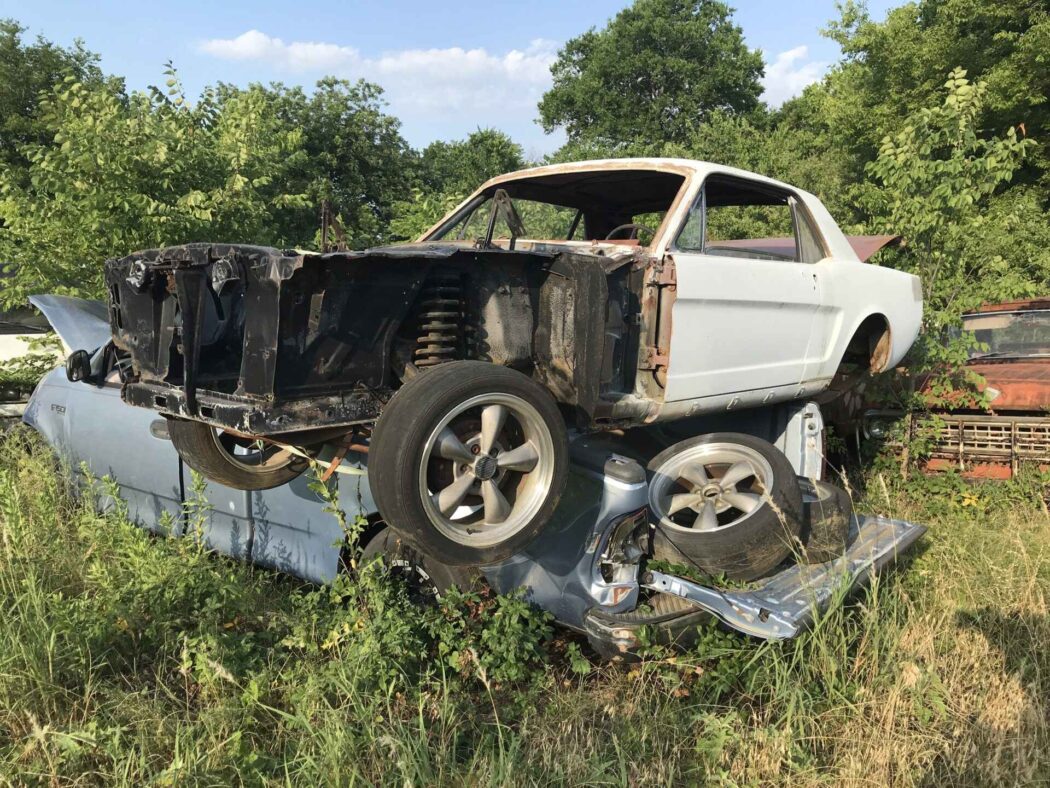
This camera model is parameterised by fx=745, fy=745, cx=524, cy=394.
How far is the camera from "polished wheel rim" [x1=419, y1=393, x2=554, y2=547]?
2736mm

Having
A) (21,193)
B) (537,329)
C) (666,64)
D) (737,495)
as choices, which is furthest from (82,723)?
(666,64)

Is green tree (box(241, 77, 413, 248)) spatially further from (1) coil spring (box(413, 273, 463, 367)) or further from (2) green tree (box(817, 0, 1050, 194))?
(1) coil spring (box(413, 273, 463, 367))

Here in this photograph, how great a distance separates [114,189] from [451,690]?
15.7ft

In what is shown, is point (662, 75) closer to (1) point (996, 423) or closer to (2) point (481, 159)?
(2) point (481, 159)

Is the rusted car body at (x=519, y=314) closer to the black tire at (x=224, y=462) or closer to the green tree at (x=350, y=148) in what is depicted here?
the black tire at (x=224, y=462)

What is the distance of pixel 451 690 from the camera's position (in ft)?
9.59

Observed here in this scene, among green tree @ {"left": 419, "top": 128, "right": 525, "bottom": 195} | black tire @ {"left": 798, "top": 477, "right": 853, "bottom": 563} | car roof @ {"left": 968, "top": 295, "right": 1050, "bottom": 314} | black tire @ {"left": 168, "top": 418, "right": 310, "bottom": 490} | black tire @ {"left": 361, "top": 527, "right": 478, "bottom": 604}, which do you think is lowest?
black tire @ {"left": 361, "top": 527, "right": 478, "bottom": 604}

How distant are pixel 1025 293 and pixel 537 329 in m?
4.69

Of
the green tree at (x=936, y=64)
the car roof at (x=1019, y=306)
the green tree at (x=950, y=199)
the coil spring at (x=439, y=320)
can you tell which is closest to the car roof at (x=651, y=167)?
the coil spring at (x=439, y=320)

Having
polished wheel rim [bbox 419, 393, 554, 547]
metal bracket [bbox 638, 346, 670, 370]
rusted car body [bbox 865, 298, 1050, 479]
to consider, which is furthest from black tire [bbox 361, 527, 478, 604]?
rusted car body [bbox 865, 298, 1050, 479]

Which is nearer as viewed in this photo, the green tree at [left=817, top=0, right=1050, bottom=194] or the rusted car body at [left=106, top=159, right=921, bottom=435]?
the rusted car body at [left=106, top=159, right=921, bottom=435]

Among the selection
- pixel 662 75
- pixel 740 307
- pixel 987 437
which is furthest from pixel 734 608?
pixel 662 75

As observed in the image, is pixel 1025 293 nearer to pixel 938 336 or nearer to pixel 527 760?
pixel 938 336

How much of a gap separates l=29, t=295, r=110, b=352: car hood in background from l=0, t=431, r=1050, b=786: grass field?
1467mm
